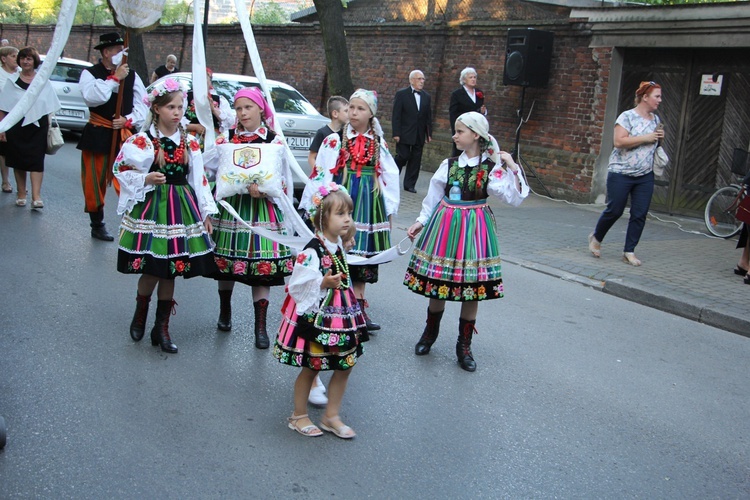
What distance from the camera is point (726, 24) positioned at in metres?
11.6

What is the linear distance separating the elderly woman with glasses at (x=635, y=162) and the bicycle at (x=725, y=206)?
2.47 meters

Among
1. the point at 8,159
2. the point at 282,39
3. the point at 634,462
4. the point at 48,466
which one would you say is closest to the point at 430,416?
the point at 634,462

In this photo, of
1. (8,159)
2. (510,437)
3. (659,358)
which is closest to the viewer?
(510,437)

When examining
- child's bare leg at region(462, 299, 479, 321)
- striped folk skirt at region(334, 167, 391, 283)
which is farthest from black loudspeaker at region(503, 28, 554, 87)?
child's bare leg at region(462, 299, 479, 321)

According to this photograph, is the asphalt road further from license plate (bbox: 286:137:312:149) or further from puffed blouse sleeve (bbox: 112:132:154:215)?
license plate (bbox: 286:137:312:149)

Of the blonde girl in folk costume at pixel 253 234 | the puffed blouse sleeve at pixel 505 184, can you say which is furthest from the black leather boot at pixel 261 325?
the puffed blouse sleeve at pixel 505 184

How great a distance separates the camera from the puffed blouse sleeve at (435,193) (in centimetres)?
578

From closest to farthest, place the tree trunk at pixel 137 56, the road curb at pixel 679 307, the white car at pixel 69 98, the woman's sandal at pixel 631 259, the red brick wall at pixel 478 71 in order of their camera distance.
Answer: the road curb at pixel 679 307, the woman's sandal at pixel 631 259, the red brick wall at pixel 478 71, the tree trunk at pixel 137 56, the white car at pixel 69 98

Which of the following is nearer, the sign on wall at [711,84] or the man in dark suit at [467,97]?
the sign on wall at [711,84]

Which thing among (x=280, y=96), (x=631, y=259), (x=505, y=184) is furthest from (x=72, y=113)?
(x=505, y=184)

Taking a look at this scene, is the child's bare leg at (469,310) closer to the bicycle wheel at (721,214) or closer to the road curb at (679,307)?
the road curb at (679,307)

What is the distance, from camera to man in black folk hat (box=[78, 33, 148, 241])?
26.3 feet

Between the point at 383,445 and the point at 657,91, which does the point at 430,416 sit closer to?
the point at 383,445

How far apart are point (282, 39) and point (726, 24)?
491 inches
